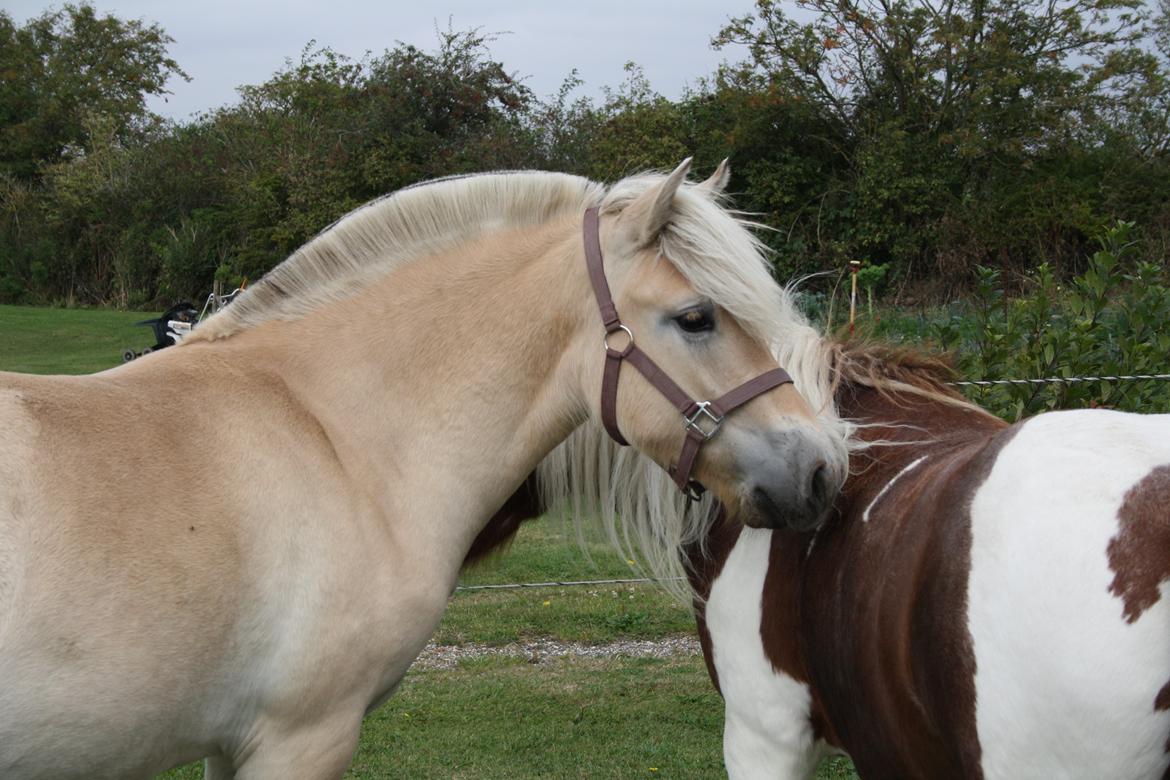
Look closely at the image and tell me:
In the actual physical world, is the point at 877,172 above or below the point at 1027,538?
above

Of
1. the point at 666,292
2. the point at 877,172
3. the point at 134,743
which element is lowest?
the point at 134,743

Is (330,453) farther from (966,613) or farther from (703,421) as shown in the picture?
(966,613)

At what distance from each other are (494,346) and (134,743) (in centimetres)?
127

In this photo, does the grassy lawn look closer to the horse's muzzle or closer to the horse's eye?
the horse's eye

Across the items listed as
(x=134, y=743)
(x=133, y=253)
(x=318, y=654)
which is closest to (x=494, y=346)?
(x=318, y=654)

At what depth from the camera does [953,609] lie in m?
2.12

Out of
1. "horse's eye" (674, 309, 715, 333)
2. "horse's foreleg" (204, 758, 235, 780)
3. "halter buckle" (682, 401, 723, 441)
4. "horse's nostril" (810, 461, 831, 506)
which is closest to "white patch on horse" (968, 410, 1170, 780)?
"horse's nostril" (810, 461, 831, 506)

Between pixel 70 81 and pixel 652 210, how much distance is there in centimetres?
3712

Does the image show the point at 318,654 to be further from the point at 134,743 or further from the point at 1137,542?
the point at 1137,542

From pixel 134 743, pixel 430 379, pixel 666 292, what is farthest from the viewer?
pixel 430 379

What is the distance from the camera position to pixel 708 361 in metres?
2.58

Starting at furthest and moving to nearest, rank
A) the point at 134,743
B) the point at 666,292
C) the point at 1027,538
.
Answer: the point at 666,292 < the point at 134,743 < the point at 1027,538

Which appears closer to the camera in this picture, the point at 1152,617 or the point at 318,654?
the point at 1152,617

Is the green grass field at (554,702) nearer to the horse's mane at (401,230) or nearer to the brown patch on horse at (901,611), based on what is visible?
the brown patch on horse at (901,611)
